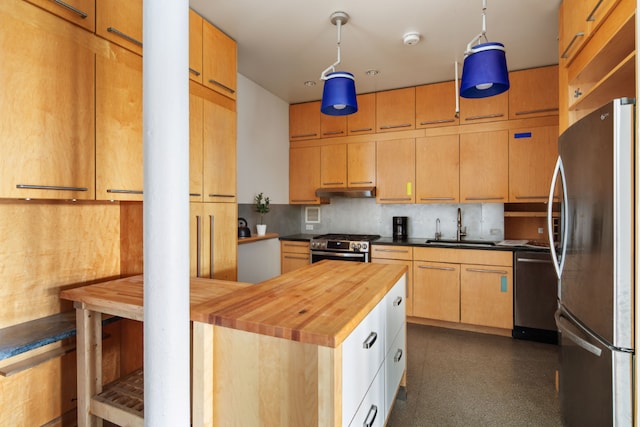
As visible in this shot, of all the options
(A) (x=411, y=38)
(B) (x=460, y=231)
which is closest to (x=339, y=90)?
(A) (x=411, y=38)

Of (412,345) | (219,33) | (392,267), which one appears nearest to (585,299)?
(392,267)

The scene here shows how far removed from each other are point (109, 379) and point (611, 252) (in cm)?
261

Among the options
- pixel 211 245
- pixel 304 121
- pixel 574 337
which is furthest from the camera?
pixel 304 121

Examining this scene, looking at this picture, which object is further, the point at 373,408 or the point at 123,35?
the point at 123,35

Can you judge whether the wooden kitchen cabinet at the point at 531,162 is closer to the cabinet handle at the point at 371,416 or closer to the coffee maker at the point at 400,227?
the coffee maker at the point at 400,227

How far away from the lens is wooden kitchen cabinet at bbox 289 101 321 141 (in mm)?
4176

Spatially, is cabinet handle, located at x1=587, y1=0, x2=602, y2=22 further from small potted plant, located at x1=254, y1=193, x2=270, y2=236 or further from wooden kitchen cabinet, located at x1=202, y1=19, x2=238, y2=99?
small potted plant, located at x1=254, y1=193, x2=270, y2=236

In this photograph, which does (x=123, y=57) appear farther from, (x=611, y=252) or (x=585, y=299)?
(x=585, y=299)

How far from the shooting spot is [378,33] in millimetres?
2539

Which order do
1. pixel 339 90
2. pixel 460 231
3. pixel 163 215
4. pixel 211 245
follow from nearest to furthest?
pixel 163 215
pixel 339 90
pixel 211 245
pixel 460 231

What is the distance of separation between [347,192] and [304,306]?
9.18 feet

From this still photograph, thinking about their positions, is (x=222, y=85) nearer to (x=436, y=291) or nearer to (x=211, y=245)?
(x=211, y=245)

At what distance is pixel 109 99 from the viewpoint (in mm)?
1646

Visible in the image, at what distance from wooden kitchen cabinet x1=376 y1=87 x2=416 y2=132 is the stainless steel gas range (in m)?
1.35
